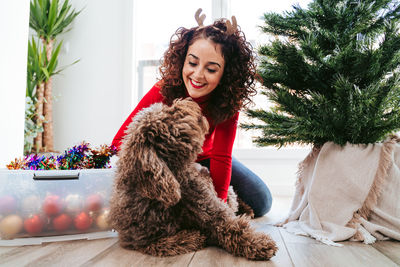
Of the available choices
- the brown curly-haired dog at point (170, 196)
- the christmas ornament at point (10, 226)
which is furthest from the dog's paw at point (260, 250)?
the christmas ornament at point (10, 226)

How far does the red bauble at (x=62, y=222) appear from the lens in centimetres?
115

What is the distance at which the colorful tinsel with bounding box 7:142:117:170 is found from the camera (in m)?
1.19

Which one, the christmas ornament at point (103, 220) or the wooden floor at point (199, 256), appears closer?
the wooden floor at point (199, 256)

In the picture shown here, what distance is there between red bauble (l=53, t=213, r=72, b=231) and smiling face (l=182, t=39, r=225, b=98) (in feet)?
2.24

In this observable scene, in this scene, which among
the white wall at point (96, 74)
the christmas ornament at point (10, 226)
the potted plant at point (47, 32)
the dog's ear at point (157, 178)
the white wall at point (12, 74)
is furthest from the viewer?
the white wall at point (96, 74)

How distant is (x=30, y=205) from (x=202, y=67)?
832 millimetres

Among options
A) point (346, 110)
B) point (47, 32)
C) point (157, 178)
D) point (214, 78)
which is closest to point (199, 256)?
point (157, 178)

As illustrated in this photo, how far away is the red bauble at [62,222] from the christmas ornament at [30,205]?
0.27ft

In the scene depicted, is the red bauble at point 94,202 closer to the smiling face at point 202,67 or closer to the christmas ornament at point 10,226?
the christmas ornament at point 10,226

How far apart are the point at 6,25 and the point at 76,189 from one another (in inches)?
46.6

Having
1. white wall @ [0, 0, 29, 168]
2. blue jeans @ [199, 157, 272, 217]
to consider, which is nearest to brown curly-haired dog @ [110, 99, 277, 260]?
blue jeans @ [199, 157, 272, 217]

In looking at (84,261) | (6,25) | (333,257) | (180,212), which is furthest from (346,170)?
(6,25)

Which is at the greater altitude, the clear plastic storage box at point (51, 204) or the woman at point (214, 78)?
the woman at point (214, 78)

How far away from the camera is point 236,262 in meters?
0.91
